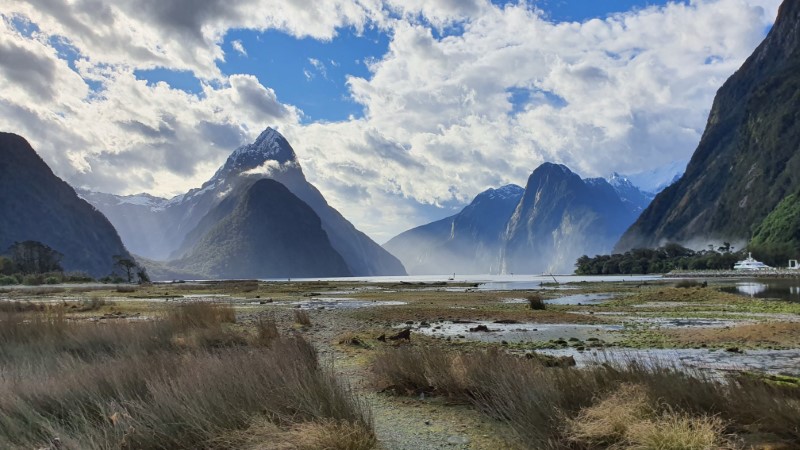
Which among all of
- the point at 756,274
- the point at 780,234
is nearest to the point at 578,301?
the point at 756,274

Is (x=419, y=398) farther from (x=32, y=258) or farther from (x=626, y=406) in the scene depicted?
(x=32, y=258)

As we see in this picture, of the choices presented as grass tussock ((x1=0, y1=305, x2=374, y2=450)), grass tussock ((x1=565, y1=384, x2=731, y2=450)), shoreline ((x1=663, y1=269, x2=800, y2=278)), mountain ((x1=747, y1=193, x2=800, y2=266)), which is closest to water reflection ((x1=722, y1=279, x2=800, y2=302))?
grass tussock ((x1=565, y1=384, x2=731, y2=450))

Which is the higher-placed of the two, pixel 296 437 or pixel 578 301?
pixel 296 437

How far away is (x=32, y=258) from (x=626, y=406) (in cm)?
14766

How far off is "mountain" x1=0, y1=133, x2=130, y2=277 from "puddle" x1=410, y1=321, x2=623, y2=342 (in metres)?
193

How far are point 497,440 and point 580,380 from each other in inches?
57.6

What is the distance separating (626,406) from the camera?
19.7 ft

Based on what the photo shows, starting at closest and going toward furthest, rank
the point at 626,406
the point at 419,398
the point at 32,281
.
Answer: the point at 626,406 → the point at 419,398 → the point at 32,281

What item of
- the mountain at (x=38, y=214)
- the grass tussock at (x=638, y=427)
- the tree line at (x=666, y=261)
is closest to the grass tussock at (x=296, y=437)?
the grass tussock at (x=638, y=427)

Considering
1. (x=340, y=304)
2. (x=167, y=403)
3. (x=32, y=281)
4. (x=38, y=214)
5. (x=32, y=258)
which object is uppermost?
(x=38, y=214)

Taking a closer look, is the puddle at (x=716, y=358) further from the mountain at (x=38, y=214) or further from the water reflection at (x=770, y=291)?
the mountain at (x=38, y=214)

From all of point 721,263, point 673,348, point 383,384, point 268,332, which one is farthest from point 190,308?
point 721,263

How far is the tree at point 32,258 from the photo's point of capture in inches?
4611

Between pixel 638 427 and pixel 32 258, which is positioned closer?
pixel 638 427
